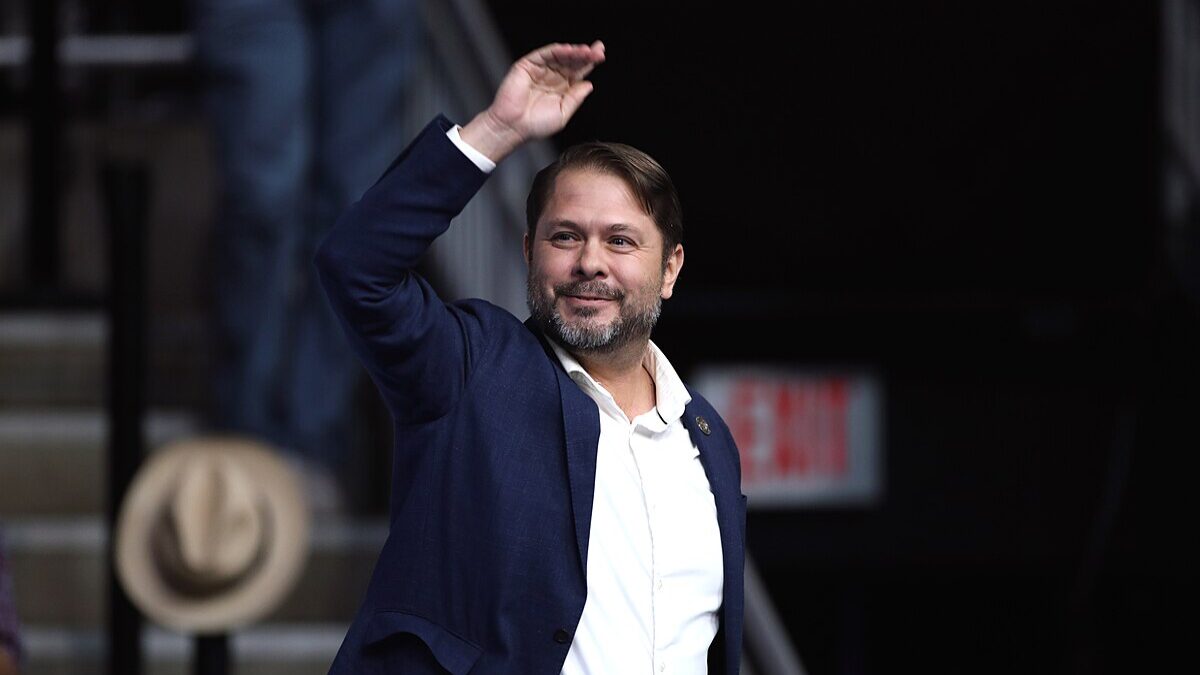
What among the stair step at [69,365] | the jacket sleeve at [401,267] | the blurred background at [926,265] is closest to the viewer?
the jacket sleeve at [401,267]

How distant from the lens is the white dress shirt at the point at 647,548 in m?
2.24

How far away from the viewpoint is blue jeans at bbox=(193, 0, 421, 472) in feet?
18.1

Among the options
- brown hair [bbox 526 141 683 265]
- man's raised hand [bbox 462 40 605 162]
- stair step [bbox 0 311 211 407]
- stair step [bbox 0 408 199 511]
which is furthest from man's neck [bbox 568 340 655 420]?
stair step [bbox 0 311 211 407]

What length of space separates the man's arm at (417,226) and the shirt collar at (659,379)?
168 mm

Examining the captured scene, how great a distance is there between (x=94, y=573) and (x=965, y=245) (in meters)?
4.40

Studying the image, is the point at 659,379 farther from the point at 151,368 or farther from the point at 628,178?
the point at 151,368

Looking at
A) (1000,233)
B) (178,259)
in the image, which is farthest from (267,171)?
(1000,233)

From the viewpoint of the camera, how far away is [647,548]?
2270mm

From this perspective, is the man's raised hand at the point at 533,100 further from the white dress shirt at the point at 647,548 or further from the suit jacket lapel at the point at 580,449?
the suit jacket lapel at the point at 580,449

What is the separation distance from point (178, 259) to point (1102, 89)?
411 cm

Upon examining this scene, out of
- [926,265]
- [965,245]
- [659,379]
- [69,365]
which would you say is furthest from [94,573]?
[965,245]

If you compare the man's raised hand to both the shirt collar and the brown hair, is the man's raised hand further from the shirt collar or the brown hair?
the shirt collar

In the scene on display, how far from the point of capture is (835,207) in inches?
326

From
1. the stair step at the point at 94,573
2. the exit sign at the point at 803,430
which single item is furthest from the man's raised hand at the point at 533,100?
the exit sign at the point at 803,430
